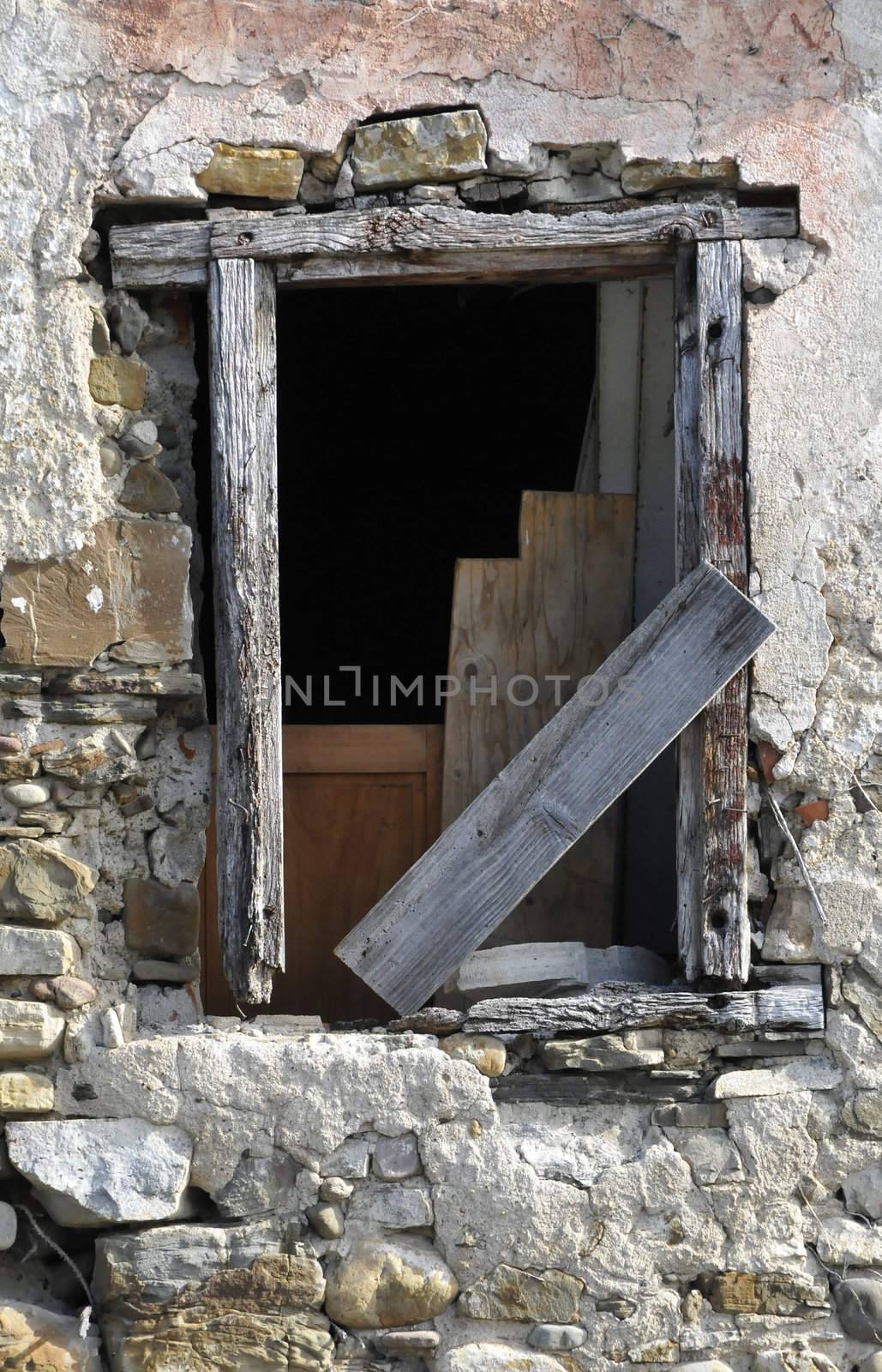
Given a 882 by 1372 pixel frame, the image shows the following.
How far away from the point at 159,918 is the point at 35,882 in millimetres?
269

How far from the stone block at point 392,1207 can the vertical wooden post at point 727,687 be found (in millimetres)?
731

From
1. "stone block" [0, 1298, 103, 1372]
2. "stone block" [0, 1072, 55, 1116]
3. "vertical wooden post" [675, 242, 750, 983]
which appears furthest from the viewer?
"vertical wooden post" [675, 242, 750, 983]

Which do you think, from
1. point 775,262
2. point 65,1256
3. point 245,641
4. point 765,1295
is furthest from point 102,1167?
point 775,262

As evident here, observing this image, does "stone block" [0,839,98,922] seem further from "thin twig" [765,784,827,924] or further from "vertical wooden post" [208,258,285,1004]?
"thin twig" [765,784,827,924]

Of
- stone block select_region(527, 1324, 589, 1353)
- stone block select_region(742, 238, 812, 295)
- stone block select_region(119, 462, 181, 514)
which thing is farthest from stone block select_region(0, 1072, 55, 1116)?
stone block select_region(742, 238, 812, 295)

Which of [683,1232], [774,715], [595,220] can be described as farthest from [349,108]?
[683,1232]

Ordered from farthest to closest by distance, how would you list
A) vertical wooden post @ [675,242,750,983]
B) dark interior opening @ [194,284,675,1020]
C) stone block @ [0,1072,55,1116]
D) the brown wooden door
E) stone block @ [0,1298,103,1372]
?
dark interior opening @ [194,284,675,1020] < the brown wooden door < vertical wooden post @ [675,242,750,983] < stone block @ [0,1072,55,1116] < stone block @ [0,1298,103,1372]

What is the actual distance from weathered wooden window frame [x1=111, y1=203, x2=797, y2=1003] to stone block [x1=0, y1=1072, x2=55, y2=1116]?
1.41ft

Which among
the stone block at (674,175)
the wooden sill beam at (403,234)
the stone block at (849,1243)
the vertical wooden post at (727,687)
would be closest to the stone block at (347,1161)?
the vertical wooden post at (727,687)

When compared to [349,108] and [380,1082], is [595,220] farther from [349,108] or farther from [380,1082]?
[380,1082]

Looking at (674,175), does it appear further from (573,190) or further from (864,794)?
(864,794)

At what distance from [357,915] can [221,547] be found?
1.04m

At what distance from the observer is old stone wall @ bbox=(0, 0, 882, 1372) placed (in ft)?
8.76

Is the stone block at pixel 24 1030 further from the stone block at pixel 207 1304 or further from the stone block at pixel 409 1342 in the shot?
the stone block at pixel 409 1342
